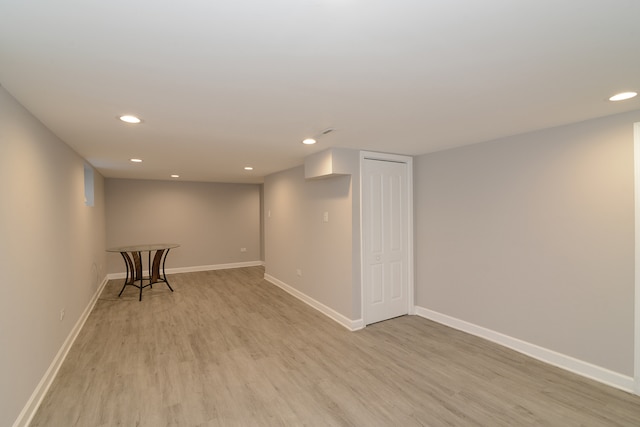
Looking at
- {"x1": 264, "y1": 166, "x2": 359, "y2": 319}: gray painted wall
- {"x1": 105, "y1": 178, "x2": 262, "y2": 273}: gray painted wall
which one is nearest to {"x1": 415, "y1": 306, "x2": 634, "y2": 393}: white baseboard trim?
{"x1": 264, "y1": 166, "x2": 359, "y2": 319}: gray painted wall

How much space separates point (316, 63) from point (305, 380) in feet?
8.12

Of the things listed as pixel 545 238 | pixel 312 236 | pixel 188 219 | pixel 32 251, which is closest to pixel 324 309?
pixel 312 236

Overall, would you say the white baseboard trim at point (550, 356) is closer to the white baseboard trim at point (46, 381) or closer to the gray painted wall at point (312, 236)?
the gray painted wall at point (312, 236)

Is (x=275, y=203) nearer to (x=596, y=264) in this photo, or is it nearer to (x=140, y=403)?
(x=140, y=403)

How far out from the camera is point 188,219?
7082 millimetres

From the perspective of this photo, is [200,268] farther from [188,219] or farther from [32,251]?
[32,251]

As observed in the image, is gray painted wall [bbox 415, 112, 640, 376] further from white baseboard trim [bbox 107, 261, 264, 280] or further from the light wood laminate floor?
white baseboard trim [bbox 107, 261, 264, 280]

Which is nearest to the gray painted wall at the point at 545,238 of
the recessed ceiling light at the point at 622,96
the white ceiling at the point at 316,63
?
the white ceiling at the point at 316,63

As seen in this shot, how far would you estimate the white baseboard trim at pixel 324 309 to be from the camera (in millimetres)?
3656

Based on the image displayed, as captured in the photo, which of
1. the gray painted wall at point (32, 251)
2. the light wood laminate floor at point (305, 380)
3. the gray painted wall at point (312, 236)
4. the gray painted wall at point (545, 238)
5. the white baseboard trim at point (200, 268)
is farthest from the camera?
the white baseboard trim at point (200, 268)

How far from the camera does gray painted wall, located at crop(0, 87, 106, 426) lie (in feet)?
5.88

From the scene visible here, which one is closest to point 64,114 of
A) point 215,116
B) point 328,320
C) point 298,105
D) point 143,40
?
point 215,116

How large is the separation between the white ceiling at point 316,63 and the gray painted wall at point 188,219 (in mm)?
4334

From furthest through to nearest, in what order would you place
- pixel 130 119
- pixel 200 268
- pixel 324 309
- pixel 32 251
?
pixel 200 268
pixel 324 309
pixel 130 119
pixel 32 251
